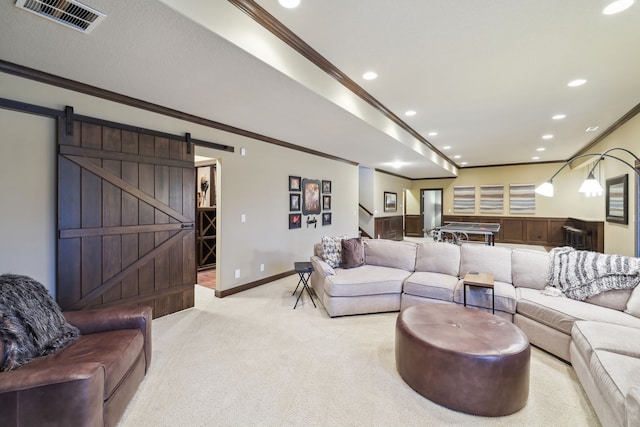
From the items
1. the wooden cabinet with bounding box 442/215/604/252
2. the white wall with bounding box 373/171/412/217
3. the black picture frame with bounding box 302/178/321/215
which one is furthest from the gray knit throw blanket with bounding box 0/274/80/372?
the wooden cabinet with bounding box 442/215/604/252

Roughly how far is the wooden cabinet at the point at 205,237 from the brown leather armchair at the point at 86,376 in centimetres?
357

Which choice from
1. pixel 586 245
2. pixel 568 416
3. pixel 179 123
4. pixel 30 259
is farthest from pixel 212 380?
pixel 586 245

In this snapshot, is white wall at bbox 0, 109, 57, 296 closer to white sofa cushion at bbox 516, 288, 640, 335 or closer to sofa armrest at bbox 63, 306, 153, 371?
sofa armrest at bbox 63, 306, 153, 371

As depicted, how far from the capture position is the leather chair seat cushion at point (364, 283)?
3383mm

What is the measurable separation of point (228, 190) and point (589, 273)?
4262mm

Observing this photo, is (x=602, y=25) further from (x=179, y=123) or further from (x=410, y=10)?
(x=179, y=123)

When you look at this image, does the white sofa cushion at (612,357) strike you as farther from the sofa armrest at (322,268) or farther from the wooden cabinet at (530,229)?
the wooden cabinet at (530,229)

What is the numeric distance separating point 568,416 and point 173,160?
4198 millimetres

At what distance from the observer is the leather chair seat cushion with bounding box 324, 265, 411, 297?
3383 millimetres

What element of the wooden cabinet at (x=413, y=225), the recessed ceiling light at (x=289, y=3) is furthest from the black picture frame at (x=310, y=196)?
the wooden cabinet at (x=413, y=225)

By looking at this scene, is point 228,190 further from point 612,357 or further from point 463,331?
point 612,357

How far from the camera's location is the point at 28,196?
2475mm

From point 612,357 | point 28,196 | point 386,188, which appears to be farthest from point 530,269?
point 386,188

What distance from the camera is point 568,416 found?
1.82 metres
